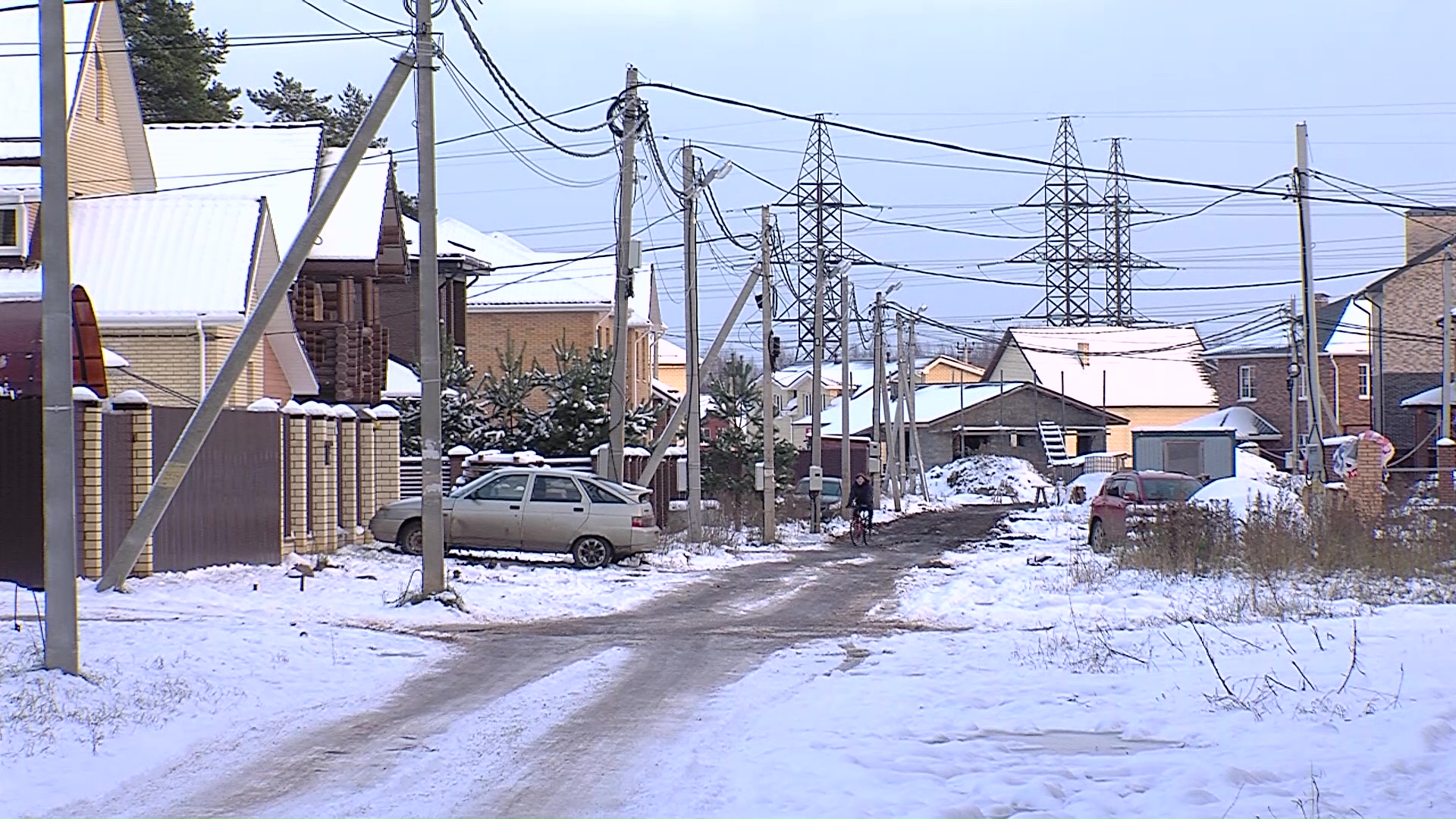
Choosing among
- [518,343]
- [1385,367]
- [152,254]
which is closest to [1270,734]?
[152,254]

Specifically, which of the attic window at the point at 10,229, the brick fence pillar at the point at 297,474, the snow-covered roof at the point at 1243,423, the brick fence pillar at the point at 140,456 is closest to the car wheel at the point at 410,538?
the brick fence pillar at the point at 297,474

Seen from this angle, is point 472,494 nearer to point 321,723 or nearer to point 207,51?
point 321,723

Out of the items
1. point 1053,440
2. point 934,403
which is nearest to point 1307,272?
point 1053,440

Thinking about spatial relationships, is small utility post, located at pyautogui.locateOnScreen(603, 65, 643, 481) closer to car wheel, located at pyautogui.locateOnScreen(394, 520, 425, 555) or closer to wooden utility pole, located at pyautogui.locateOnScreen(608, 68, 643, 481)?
wooden utility pole, located at pyautogui.locateOnScreen(608, 68, 643, 481)

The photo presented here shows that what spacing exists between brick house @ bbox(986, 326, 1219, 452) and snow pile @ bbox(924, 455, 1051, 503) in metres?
12.3

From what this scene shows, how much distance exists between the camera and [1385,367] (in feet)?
205

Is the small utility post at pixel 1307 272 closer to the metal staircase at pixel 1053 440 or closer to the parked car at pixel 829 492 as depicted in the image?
the parked car at pixel 829 492

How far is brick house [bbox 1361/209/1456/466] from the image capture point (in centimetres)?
6109

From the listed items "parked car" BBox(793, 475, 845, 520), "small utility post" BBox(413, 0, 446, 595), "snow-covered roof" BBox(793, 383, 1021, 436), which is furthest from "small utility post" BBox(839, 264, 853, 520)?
"snow-covered roof" BBox(793, 383, 1021, 436)

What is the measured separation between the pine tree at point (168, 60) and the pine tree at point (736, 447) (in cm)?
2121

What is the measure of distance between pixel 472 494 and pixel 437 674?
11752 millimetres

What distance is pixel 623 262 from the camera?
27.5 m

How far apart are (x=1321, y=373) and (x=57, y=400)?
65.6 metres

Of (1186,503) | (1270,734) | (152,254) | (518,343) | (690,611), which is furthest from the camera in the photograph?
(518,343)
